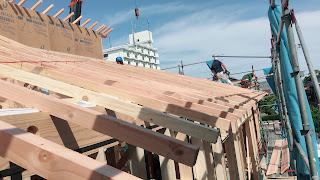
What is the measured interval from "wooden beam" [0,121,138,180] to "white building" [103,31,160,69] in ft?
203

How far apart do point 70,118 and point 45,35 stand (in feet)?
19.1

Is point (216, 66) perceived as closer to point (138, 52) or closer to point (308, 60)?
point (308, 60)

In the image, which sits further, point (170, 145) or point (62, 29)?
point (62, 29)

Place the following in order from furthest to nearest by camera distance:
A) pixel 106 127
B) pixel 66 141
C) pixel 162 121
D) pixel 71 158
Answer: pixel 162 121 → pixel 66 141 → pixel 106 127 → pixel 71 158

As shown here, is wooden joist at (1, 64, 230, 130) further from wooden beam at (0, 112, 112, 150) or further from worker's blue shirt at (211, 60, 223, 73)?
worker's blue shirt at (211, 60, 223, 73)

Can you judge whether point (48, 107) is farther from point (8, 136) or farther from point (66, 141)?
point (8, 136)

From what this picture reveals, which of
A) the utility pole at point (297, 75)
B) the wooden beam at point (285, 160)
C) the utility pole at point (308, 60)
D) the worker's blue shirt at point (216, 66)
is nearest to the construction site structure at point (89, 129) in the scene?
the utility pole at point (297, 75)

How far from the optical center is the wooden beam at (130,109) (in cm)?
179

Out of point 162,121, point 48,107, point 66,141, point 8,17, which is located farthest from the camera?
point 8,17

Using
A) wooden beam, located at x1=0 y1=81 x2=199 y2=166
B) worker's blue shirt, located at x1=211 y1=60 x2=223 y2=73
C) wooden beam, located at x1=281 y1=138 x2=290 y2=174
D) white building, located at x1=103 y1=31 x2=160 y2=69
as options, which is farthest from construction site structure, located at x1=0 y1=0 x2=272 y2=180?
white building, located at x1=103 y1=31 x2=160 y2=69

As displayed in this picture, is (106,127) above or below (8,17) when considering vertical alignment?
below

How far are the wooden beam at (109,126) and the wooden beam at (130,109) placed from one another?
1.48 ft

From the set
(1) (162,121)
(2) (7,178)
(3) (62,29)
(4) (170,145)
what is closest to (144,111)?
(1) (162,121)

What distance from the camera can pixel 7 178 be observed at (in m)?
1.62
